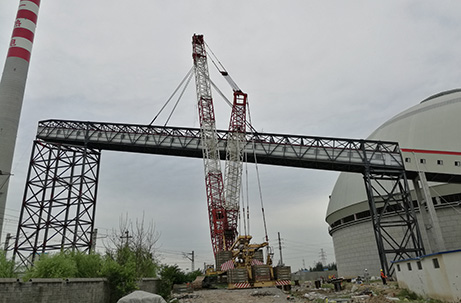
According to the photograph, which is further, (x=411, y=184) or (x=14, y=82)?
(x=411, y=184)

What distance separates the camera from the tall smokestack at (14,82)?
31453 mm

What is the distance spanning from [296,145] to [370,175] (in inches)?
318

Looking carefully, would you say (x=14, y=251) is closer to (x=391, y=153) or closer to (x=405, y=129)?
(x=391, y=153)

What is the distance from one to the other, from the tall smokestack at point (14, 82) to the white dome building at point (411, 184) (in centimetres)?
3888

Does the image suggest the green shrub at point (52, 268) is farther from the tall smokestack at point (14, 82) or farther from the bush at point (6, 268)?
the tall smokestack at point (14, 82)

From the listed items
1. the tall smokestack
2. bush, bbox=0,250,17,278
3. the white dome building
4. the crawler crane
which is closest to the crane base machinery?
the crawler crane

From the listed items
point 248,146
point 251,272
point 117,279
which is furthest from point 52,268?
point 248,146

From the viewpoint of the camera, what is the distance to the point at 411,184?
38656mm

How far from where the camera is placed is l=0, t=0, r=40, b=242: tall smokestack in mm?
31453

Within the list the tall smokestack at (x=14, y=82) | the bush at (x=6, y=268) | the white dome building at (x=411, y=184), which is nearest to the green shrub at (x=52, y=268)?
the bush at (x=6, y=268)

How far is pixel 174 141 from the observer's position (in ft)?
124

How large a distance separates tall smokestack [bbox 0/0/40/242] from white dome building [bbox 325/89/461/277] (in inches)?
1531

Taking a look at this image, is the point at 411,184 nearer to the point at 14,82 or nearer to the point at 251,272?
the point at 251,272

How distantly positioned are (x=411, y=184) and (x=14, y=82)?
45566 mm
